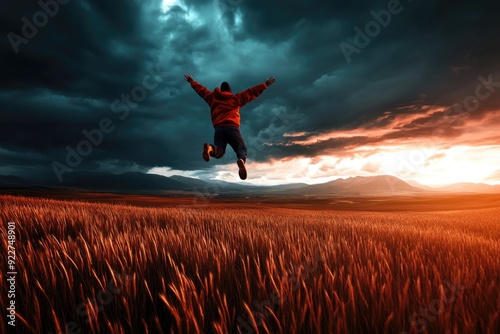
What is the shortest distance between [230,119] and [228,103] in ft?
2.03

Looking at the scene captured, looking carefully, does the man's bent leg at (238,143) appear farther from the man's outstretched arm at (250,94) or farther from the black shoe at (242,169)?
the man's outstretched arm at (250,94)

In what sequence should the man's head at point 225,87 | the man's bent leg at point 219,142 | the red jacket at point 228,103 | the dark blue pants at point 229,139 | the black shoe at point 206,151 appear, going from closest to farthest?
the black shoe at point 206,151 → the man's bent leg at point 219,142 → the dark blue pants at point 229,139 → the red jacket at point 228,103 → the man's head at point 225,87

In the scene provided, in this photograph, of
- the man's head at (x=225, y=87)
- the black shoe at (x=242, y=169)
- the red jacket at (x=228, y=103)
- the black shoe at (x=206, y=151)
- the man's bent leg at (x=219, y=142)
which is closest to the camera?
the black shoe at (x=206, y=151)

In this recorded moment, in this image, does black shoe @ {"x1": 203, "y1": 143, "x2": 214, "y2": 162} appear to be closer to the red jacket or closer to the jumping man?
the jumping man

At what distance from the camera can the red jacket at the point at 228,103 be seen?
320 inches

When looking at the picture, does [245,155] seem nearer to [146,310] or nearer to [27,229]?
[27,229]

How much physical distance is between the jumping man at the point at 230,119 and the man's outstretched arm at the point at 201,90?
1.5 inches

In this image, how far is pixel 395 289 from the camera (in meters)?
1.77

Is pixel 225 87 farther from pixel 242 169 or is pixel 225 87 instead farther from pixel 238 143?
pixel 242 169

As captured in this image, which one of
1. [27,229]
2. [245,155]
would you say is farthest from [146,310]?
[245,155]

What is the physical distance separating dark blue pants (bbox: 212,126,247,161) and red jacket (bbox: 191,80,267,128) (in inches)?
7.2

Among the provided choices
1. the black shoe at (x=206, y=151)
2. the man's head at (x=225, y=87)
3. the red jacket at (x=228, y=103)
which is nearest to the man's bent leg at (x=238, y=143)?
the red jacket at (x=228, y=103)

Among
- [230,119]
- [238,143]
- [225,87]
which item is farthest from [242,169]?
[225,87]

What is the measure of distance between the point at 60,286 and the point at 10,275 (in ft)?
1.51
